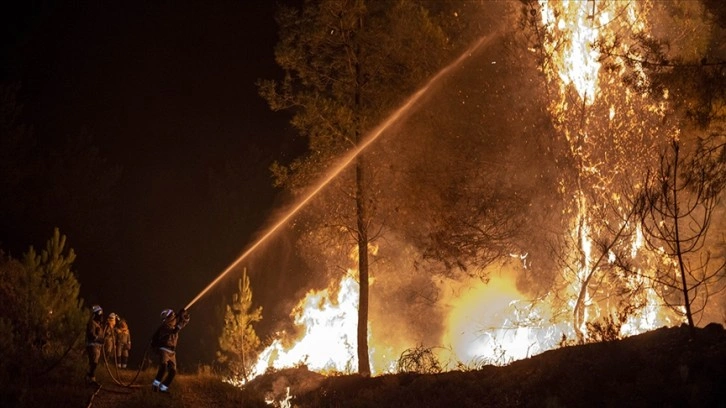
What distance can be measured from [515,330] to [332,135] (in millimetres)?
8273

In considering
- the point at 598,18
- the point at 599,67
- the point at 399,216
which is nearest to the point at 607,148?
the point at 599,67

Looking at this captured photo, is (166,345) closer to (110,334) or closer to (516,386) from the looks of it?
(110,334)

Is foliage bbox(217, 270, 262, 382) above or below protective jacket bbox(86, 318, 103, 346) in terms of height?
above

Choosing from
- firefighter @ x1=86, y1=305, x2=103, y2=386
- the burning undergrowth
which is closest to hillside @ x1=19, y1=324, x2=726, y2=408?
firefighter @ x1=86, y1=305, x2=103, y2=386

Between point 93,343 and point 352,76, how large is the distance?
8.67 m

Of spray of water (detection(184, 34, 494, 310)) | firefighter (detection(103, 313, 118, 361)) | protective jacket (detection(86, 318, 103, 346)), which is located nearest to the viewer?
protective jacket (detection(86, 318, 103, 346))

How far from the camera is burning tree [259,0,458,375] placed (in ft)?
57.2

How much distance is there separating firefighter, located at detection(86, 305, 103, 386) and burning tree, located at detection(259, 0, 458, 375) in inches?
218

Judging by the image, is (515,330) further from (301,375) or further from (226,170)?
(226,170)

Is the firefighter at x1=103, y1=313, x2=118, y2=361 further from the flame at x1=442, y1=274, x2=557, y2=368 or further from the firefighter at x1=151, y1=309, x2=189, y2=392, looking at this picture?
the flame at x1=442, y1=274, x2=557, y2=368

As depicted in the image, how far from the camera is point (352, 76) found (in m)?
17.8

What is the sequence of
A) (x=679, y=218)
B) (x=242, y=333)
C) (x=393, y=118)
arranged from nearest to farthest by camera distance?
(x=679, y=218) < (x=393, y=118) < (x=242, y=333)

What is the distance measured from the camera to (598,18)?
1833cm

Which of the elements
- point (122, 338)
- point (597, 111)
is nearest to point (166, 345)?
point (122, 338)
